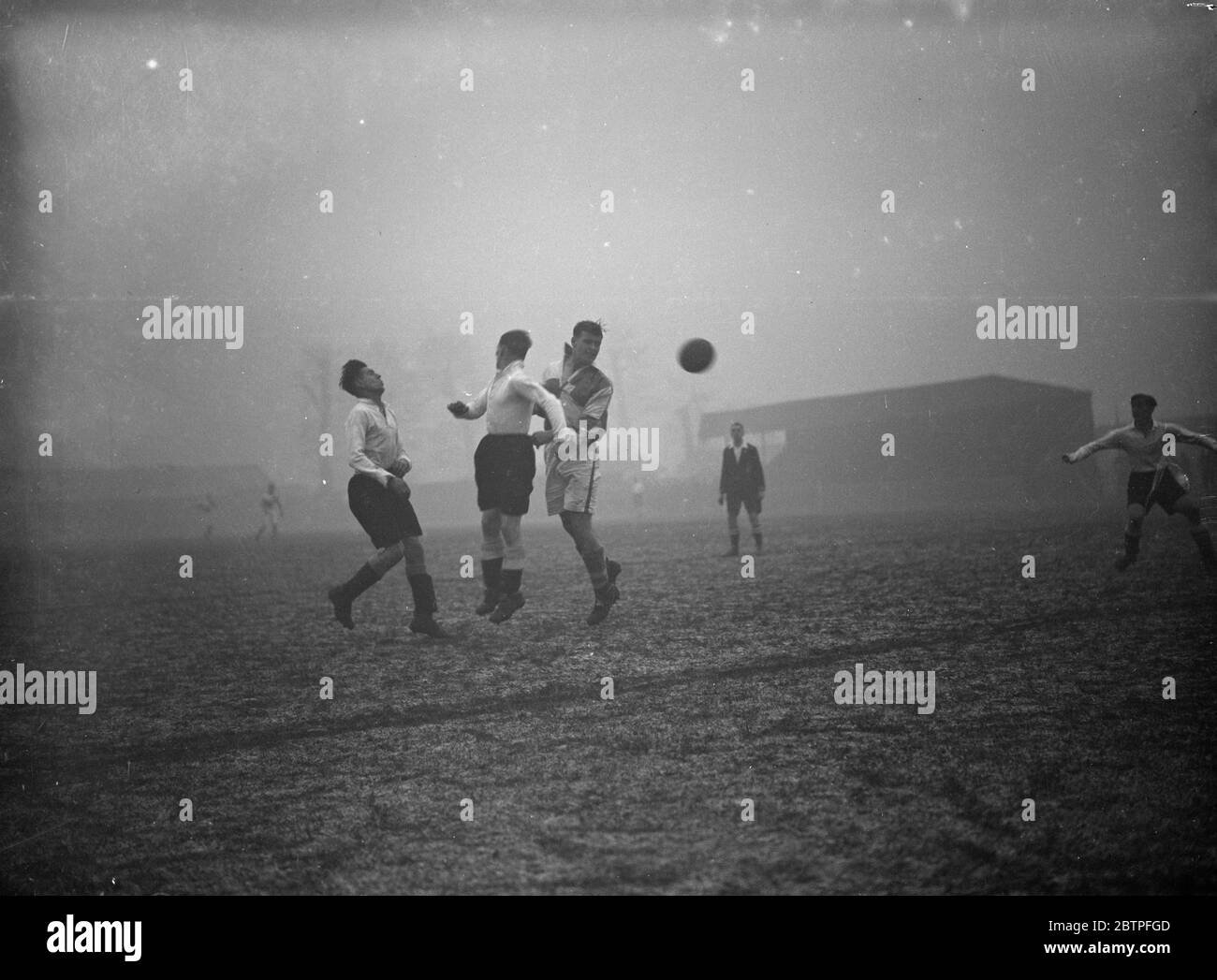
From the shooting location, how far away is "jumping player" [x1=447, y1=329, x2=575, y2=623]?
3.62 meters

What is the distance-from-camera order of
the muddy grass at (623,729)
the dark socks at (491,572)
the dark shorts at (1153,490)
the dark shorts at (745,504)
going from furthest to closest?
1. the dark shorts at (745,504)
2. the dark shorts at (1153,490)
3. the dark socks at (491,572)
4. the muddy grass at (623,729)

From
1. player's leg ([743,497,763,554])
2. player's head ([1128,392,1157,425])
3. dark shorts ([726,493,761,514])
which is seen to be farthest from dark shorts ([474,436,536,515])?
player's head ([1128,392,1157,425])

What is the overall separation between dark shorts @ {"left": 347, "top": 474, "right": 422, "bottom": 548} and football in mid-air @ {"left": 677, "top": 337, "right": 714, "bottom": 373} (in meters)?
1.55

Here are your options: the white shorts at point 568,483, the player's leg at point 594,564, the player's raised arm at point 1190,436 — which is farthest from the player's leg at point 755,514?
the player's raised arm at point 1190,436

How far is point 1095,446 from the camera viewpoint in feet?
13.5

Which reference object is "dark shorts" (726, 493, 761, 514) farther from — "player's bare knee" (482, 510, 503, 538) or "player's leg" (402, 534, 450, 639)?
"player's leg" (402, 534, 450, 639)

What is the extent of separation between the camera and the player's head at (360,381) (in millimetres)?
3809

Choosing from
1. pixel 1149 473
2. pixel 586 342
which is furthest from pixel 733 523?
pixel 1149 473

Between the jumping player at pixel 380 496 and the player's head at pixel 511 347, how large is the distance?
1.91ft

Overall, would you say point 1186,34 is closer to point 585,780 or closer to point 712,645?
point 712,645

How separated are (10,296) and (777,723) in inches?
172

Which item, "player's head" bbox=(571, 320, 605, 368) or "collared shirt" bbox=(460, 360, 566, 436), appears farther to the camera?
"player's head" bbox=(571, 320, 605, 368)

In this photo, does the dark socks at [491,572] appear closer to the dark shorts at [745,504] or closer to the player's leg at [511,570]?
the player's leg at [511,570]

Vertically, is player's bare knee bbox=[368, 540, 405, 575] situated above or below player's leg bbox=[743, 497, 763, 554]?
below
